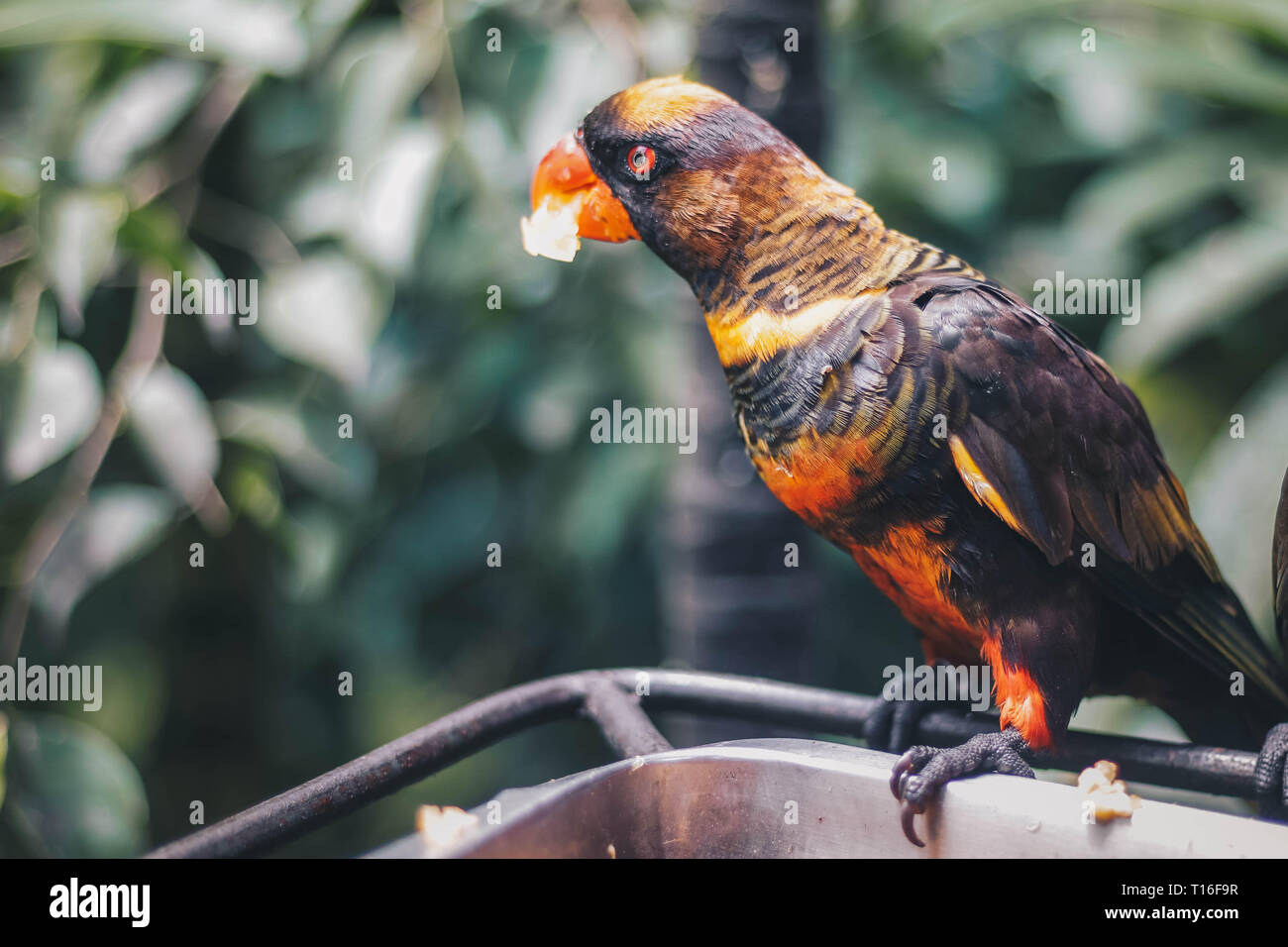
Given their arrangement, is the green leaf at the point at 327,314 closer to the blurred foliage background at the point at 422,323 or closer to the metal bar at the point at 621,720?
the blurred foliage background at the point at 422,323

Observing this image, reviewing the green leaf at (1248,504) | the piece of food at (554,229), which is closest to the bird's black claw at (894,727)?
the green leaf at (1248,504)

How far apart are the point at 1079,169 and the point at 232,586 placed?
1898 millimetres

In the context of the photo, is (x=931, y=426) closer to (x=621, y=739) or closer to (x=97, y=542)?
(x=621, y=739)

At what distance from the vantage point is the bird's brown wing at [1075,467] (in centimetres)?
106

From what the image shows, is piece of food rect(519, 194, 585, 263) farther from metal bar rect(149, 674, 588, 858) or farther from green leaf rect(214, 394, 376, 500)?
green leaf rect(214, 394, 376, 500)

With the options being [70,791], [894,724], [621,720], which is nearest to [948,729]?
[894,724]

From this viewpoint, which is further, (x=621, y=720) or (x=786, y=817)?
(x=621, y=720)

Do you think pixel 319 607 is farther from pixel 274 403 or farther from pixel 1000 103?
pixel 1000 103

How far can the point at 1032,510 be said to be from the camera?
1073 millimetres

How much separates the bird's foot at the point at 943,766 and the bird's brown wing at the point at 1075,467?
0.65 feet

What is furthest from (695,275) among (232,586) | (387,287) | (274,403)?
(232,586)

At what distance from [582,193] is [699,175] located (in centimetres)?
16

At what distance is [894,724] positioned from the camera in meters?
1.26

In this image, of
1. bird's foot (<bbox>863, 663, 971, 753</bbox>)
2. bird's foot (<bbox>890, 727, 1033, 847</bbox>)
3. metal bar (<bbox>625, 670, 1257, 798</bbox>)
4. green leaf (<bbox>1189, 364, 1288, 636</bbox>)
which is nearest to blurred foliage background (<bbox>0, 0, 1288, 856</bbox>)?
green leaf (<bbox>1189, 364, 1288, 636</bbox>)
